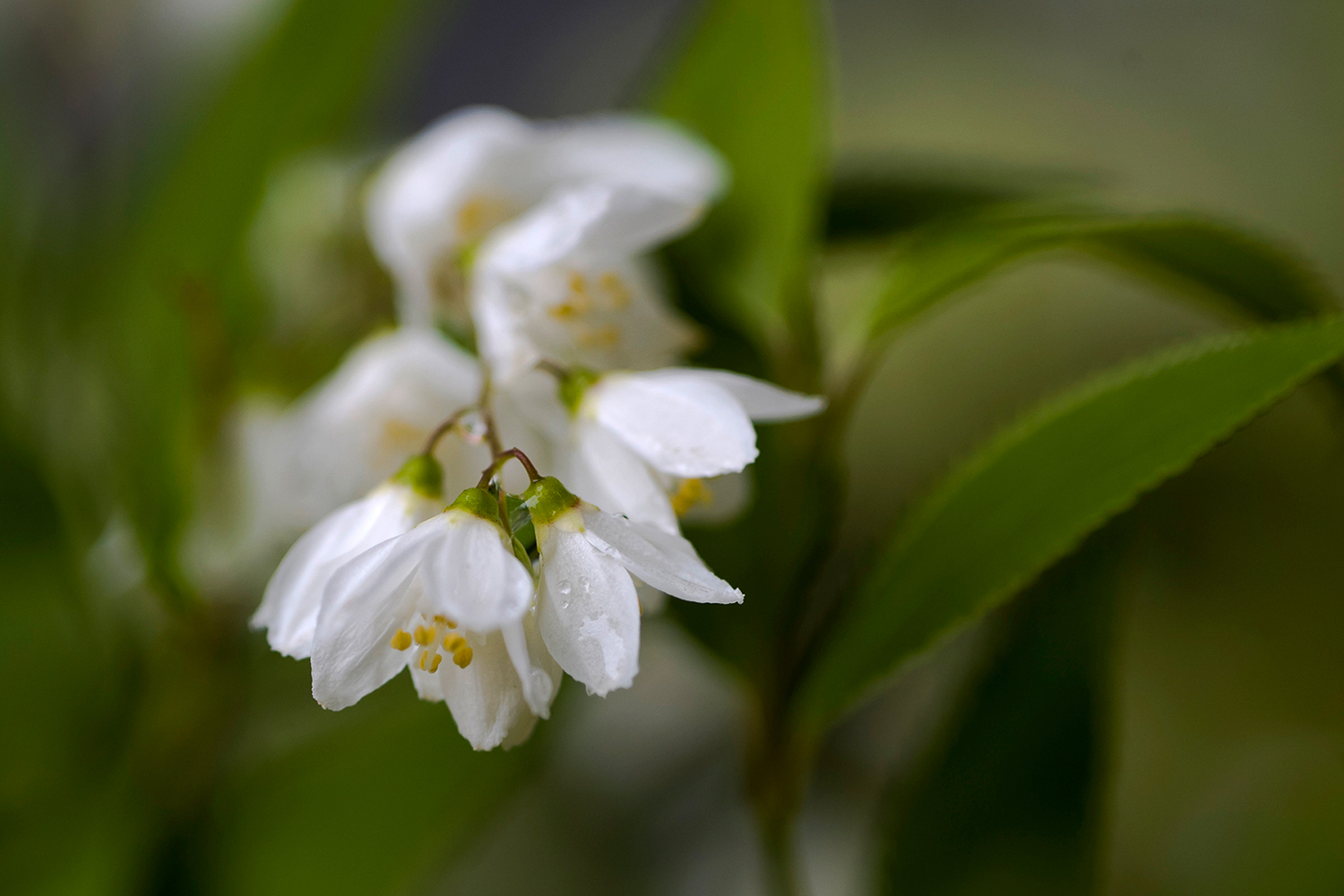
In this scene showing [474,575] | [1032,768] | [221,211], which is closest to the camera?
[474,575]

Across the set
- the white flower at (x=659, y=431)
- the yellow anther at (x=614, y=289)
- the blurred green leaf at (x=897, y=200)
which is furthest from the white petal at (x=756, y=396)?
the blurred green leaf at (x=897, y=200)

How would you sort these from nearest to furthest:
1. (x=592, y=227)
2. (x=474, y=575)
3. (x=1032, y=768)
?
(x=474, y=575) → (x=592, y=227) → (x=1032, y=768)

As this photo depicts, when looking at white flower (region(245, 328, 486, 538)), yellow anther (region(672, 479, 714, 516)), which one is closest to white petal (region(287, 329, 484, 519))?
white flower (region(245, 328, 486, 538))

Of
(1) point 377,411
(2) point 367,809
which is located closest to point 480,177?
(1) point 377,411

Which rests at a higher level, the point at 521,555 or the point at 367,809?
Result: the point at 521,555

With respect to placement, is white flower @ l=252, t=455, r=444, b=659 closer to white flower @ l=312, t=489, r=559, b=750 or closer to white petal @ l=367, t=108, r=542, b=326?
white flower @ l=312, t=489, r=559, b=750

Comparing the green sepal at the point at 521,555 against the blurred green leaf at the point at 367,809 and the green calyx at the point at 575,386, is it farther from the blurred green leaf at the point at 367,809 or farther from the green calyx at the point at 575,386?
the blurred green leaf at the point at 367,809

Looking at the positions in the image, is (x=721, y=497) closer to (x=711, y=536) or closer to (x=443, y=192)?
(x=711, y=536)
